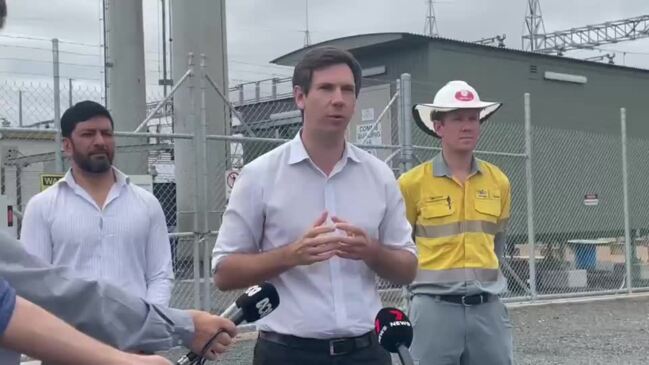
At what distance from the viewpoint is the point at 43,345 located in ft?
5.40

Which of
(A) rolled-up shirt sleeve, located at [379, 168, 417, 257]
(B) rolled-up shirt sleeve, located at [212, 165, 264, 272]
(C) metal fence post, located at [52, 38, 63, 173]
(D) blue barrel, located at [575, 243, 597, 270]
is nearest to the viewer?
(B) rolled-up shirt sleeve, located at [212, 165, 264, 272]

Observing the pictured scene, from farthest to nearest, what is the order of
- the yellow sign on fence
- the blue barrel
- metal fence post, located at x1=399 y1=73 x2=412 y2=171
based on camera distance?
the blue barrel → metal fence post, located at x1=399 y1=73 x2=412 y2=171 → the yellow sign on fence

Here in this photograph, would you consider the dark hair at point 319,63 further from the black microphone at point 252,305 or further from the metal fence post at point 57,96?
the metal fence post at point 57,96

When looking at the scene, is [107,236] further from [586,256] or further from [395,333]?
[586,256]

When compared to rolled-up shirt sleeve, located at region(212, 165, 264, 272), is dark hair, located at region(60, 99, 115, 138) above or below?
above

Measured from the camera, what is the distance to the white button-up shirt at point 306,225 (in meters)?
3.47

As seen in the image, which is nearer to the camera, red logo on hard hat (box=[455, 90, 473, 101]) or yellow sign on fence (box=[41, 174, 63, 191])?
red logo on hard hat (box=[455, 90, 473, 101])

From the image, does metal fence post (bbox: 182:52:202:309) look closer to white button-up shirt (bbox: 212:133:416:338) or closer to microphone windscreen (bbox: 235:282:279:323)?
white button-up shirt (bbox: 212:133:416:338)

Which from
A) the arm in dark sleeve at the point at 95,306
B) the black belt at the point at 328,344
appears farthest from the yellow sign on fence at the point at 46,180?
the arm in dark sleeve at the point at 95,306

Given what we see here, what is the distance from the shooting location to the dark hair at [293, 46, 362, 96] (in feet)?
11.6

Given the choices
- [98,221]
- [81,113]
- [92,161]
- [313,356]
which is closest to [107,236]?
[98,221]

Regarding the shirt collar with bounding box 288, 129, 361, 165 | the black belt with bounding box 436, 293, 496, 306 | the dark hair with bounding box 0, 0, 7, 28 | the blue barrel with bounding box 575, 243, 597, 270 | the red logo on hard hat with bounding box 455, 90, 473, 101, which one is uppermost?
the red logo on hard hat with bounding box 455, 90, 473, 101

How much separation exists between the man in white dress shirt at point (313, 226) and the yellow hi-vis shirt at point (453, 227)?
3.82 ft

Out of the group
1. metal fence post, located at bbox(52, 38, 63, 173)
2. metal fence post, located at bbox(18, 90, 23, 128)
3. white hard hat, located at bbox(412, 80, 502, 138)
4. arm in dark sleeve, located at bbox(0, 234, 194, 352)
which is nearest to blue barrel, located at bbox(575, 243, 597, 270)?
metal fence post, located at bbox(52, 38, 63, 173)
